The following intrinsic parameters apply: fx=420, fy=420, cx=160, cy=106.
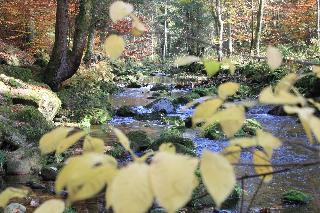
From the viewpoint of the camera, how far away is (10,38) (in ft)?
64.9

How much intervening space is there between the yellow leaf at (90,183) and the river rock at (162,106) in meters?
13.5

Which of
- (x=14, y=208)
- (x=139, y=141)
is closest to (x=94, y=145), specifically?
(x=14, y=208)

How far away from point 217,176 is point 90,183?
0.67 feet

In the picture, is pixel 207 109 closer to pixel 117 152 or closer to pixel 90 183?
pixel 90 183

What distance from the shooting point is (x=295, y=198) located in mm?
5801

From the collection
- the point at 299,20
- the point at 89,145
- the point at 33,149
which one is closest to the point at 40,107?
the point at 33,149

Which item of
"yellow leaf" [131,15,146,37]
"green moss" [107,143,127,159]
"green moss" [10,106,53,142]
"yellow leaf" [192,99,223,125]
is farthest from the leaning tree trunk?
"yellow leaf" [192,99,223,125]

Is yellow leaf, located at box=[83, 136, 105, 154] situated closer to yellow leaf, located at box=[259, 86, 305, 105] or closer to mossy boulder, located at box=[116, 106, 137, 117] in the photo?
yellow leaf, located at box=[259, 86, 305, 105]

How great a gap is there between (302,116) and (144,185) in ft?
0.94

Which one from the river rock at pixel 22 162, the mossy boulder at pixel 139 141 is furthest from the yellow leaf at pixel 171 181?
the mossy boulder at pixel 139 141

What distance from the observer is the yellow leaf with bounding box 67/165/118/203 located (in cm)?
67

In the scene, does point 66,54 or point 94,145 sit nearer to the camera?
point 94,145

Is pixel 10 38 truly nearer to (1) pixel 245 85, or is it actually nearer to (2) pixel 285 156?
(1) pixel 245 85

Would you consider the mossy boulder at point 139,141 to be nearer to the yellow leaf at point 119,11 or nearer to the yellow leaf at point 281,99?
the yellow leaf at point 119,11
